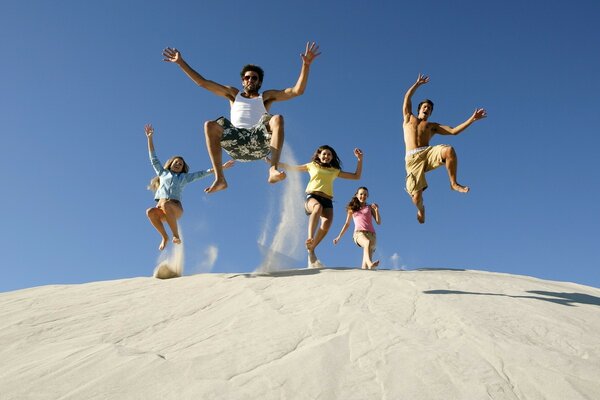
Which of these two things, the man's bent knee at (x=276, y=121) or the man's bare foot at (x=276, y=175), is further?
the man's bent knee at (x=276, y=121)

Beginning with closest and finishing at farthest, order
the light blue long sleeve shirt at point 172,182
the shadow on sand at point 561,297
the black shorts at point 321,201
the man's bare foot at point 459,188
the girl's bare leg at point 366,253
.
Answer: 1. the shadow on sand at point 561,297
2. the man's bare foot at point 459,188
3. the black shorts at point 321,201
4. the light blue long sleeve shirt at point 172,182
5. the girl's bare leg at point 366,253

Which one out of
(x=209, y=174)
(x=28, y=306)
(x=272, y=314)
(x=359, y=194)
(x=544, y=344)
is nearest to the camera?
(x=544, y=344)

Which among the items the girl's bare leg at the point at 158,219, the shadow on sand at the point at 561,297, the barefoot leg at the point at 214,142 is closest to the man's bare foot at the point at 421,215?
the shadow on sand at the point at 561,297

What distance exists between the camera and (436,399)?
1.93 m

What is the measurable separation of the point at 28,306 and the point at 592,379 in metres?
4.23

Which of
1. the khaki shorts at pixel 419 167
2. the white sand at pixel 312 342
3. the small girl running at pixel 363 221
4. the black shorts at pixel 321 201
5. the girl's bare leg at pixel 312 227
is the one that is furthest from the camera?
the small girl running at pixel 363 221

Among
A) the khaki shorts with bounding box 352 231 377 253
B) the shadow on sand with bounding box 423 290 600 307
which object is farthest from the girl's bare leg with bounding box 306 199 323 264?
the shadow on sand with bounding box 423 290 600 307

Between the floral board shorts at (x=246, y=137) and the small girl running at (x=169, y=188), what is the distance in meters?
1.35

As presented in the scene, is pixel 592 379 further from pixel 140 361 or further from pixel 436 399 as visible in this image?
pixel 140 361

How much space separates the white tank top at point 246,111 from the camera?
16.0ft

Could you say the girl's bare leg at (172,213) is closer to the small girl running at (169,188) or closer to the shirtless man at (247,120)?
the small girl running at (169,188)

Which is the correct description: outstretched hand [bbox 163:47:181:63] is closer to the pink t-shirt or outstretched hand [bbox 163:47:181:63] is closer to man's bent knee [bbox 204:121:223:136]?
man's bent knee [bbox 204:121:223:136]

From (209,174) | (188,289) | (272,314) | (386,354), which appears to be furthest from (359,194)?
(386,354)

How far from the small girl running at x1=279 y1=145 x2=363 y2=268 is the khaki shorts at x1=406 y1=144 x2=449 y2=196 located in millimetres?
757
